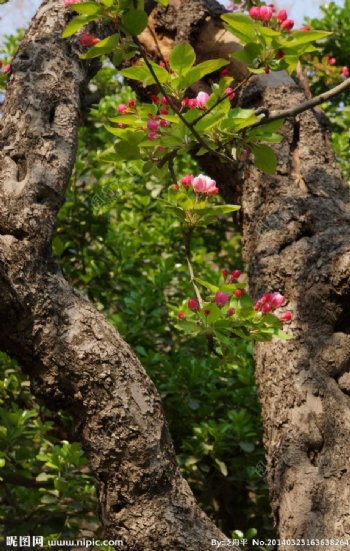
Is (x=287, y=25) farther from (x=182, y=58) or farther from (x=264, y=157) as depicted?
(x=264, y=157)

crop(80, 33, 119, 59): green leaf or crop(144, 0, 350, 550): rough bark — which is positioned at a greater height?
crop(80, 33, 119, 59): green leaf

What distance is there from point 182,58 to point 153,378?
198 centimetres

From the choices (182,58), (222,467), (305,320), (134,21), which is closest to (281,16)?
(182,58)

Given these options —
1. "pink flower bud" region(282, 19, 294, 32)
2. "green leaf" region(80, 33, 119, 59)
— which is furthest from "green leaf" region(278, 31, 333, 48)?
"green leaf" region(80, 33, 119, 59)

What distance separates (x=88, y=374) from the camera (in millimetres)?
1895

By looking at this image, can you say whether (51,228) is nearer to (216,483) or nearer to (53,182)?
(53,182)

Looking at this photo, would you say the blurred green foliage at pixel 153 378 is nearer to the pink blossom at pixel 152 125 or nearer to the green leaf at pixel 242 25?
the pink blossom at pixel 152 125

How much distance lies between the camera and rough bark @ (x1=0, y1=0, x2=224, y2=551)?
1.83 m

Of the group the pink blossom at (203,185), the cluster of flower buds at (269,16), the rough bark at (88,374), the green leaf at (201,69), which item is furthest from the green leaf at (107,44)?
the rough bark at (88,374)

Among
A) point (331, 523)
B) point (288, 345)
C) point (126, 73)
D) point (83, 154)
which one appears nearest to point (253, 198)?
point (288, 345)

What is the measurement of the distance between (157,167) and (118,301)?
191cm

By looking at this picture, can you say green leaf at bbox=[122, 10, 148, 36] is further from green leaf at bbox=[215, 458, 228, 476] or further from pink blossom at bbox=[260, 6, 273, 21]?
green leaf at bbox=[215, 458, 228, 476]

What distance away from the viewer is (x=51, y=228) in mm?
2109

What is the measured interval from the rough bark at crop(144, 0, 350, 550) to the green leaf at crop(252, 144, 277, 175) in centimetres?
46
